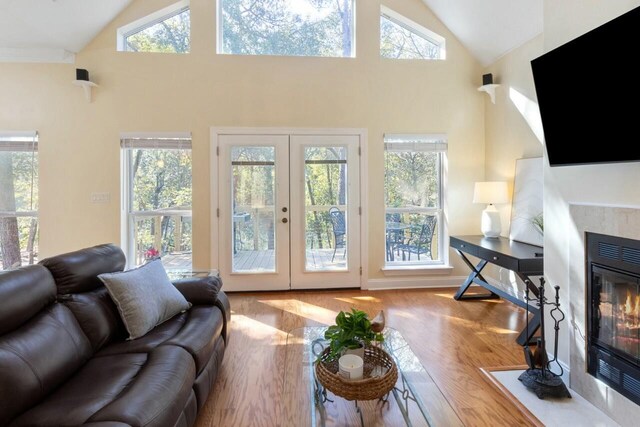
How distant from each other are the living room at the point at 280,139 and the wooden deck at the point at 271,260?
15mm

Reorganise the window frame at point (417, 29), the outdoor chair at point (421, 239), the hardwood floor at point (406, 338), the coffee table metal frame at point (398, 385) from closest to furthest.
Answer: the coffee table metal frame at point (398, 385), the hardwood floor at point (406, 338), the window frame at point (417, 29), the outdoor chair at point (421, 239)

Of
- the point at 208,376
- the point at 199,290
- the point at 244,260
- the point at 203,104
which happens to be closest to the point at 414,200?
the point at 244,260

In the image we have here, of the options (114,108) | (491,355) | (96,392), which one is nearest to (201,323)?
(96,392)

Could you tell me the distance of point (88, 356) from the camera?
1703 millimetres

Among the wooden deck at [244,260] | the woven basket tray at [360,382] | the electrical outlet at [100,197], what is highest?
the electrical outlet at [100,197]

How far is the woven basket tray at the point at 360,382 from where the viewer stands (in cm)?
147

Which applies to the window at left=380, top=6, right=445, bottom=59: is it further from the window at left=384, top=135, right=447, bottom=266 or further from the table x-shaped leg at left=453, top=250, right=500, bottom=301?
the table x-shaped leg at left=453, top=250, right=500, bottom=301

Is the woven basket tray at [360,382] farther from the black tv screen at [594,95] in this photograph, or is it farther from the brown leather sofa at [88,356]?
the black tv screen at [594,95]

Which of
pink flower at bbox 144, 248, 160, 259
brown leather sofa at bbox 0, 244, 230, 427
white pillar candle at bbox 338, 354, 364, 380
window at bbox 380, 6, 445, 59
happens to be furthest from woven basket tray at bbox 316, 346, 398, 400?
window at bbox 380, 6, 445, 59

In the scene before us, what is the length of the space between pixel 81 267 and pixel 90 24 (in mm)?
3243

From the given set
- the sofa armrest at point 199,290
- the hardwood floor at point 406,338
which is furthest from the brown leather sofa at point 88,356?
the hardwood floor at point 406,338

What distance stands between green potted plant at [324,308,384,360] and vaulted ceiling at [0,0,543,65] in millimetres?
3448

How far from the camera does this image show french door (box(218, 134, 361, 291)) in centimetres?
407

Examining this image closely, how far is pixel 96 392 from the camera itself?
4.45 feet
